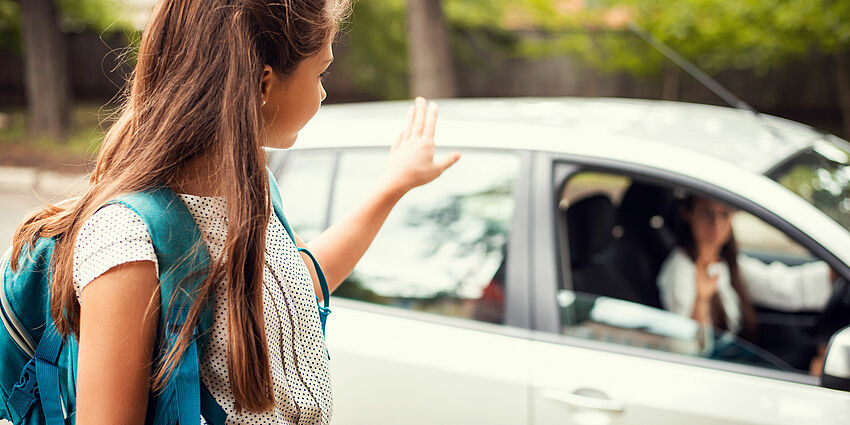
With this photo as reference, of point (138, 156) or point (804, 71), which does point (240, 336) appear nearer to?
point (138, 156)

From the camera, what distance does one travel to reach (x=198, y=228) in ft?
3.44

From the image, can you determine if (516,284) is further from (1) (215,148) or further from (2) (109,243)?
(2) (109,243)

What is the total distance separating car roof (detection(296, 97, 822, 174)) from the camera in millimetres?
2176

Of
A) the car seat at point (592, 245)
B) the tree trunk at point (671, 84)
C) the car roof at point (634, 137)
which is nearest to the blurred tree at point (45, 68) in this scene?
the tree trunk at point (671, 84)

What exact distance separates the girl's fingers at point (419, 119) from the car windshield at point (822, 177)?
1.18 metres

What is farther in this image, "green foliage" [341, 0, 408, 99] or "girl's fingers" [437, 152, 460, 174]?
"green foliage" [341, 0, 408, 99]

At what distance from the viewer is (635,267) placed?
124 inches

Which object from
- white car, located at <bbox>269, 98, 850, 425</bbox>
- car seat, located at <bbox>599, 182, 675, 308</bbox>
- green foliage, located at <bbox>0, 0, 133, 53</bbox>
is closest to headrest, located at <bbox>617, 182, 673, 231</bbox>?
car seat, located at <bbox>599, 182, 675, 308</bbox>

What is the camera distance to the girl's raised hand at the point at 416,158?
1440mm

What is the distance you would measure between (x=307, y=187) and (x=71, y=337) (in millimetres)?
1615

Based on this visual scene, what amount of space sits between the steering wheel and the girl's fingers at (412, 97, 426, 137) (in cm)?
230

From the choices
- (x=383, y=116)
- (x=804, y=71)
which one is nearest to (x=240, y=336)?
(x=383, y=116)

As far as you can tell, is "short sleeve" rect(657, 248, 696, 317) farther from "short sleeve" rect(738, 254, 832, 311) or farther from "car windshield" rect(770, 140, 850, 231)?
"car windshield" rect(770, 140, 850, 231)

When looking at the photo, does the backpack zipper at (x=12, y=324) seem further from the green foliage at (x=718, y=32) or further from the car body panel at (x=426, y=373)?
the green foliage at (x=718, y=32)
